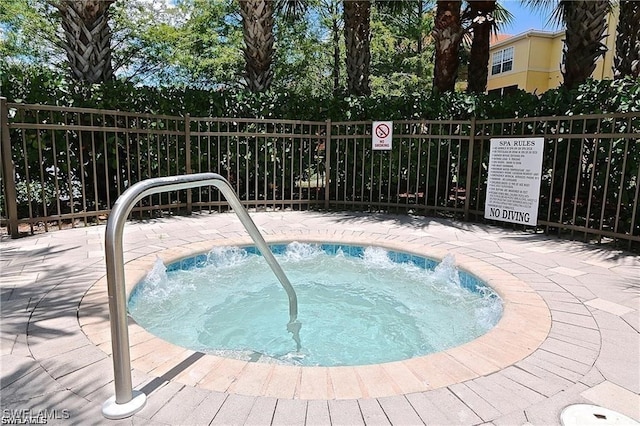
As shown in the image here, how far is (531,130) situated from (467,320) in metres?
3.99

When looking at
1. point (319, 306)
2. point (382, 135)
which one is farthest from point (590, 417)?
point (382, 135)

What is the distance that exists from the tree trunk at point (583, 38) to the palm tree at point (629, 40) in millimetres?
1865

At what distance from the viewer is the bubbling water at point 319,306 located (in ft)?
9.91

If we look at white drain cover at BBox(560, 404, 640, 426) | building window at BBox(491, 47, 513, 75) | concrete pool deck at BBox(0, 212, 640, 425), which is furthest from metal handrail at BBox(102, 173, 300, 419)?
building window at BBox(491, 47, 513, 75)

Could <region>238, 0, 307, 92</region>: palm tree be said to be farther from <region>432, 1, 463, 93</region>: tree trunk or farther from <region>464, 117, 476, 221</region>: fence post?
<region>464, 117, 476, 221</region>: fence post

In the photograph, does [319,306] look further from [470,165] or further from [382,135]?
[382,135]

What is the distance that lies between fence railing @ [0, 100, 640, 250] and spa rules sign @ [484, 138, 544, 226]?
23 centimetres

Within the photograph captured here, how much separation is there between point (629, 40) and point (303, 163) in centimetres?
724

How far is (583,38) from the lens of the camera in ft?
22.1

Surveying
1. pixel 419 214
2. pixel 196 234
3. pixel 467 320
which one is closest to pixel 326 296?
pixel 467 320

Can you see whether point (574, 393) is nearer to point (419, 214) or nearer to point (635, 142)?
point (635, 142)

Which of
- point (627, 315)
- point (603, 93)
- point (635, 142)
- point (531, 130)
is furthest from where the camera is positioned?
point (531, 130)

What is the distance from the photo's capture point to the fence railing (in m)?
5.04

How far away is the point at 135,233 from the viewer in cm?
533
